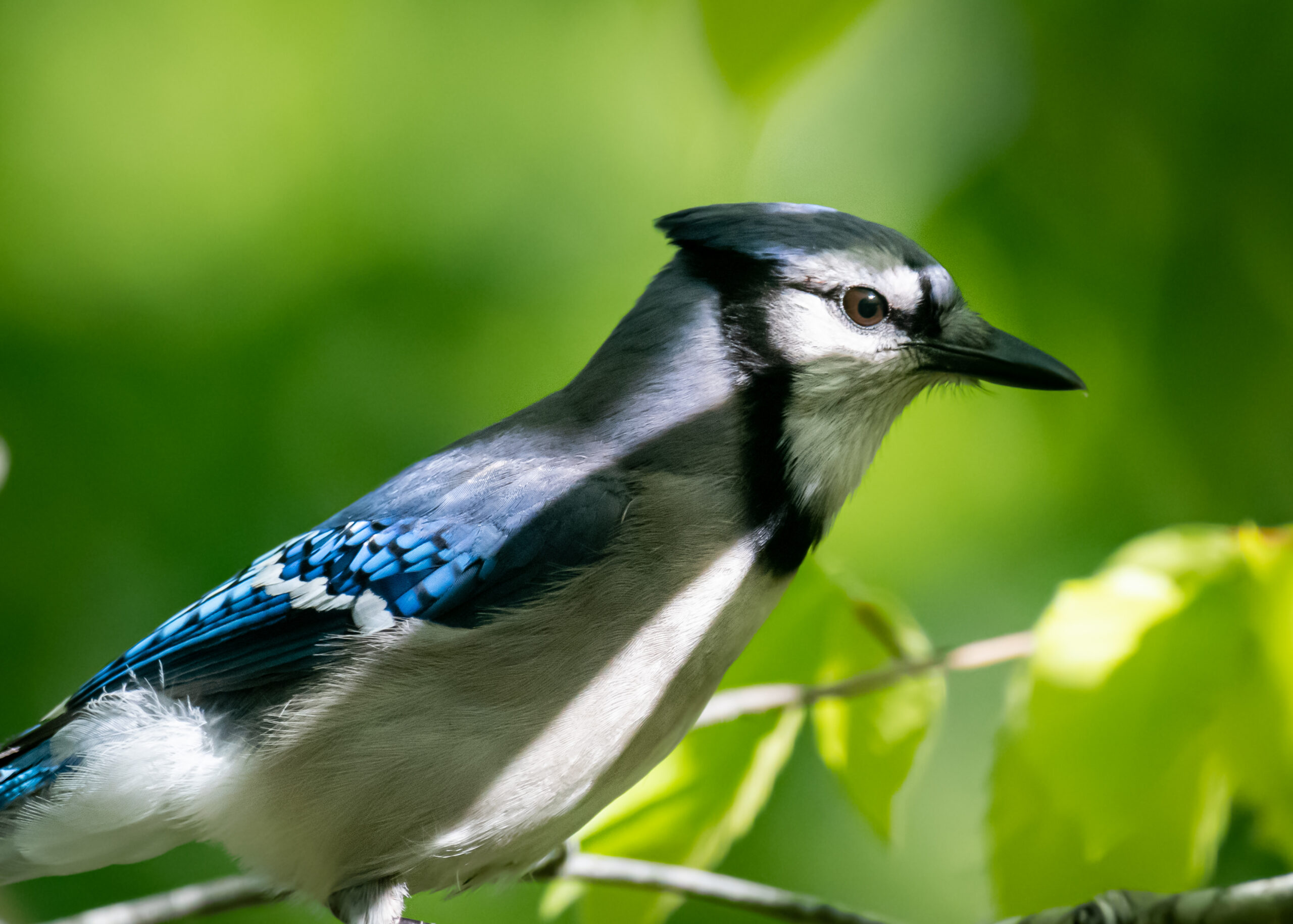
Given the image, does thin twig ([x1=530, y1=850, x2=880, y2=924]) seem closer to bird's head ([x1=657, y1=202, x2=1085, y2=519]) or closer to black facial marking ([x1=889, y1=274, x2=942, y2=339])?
bird's head ([x1=657, y1=202, x2=1085, y2=519])

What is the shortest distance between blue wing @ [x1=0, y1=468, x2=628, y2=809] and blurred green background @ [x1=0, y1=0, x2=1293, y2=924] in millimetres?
1110

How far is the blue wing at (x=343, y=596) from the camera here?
4.40 feet

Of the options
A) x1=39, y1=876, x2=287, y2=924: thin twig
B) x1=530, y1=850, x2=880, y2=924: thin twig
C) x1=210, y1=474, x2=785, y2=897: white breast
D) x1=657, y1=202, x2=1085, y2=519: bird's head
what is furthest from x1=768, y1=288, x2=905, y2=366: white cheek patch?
x1=39, y1=876, x2=287, y2=924: thin twig

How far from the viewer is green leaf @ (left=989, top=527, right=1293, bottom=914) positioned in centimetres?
119

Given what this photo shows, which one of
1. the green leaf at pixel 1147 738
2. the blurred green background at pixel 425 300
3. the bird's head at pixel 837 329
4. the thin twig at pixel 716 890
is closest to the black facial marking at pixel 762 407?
the bird's head at pixel 837 329

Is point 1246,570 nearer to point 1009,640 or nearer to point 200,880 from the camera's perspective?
point 1009,640

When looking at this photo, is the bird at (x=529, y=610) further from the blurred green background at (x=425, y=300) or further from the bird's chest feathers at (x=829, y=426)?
the blurred green background at (x=425, y=300)

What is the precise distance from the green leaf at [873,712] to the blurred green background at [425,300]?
906 mm

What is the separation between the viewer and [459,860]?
1.31 meters

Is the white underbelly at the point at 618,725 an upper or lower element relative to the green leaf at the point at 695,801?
upper

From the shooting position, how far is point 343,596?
1399 millimetres

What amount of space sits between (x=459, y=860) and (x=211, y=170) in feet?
7.86

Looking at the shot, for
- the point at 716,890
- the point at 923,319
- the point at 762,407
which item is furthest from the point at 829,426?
the point at 716,890

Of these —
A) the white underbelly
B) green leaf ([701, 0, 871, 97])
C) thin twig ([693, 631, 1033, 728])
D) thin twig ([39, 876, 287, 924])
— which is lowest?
thin twig ([39, 876, 287, 924])
